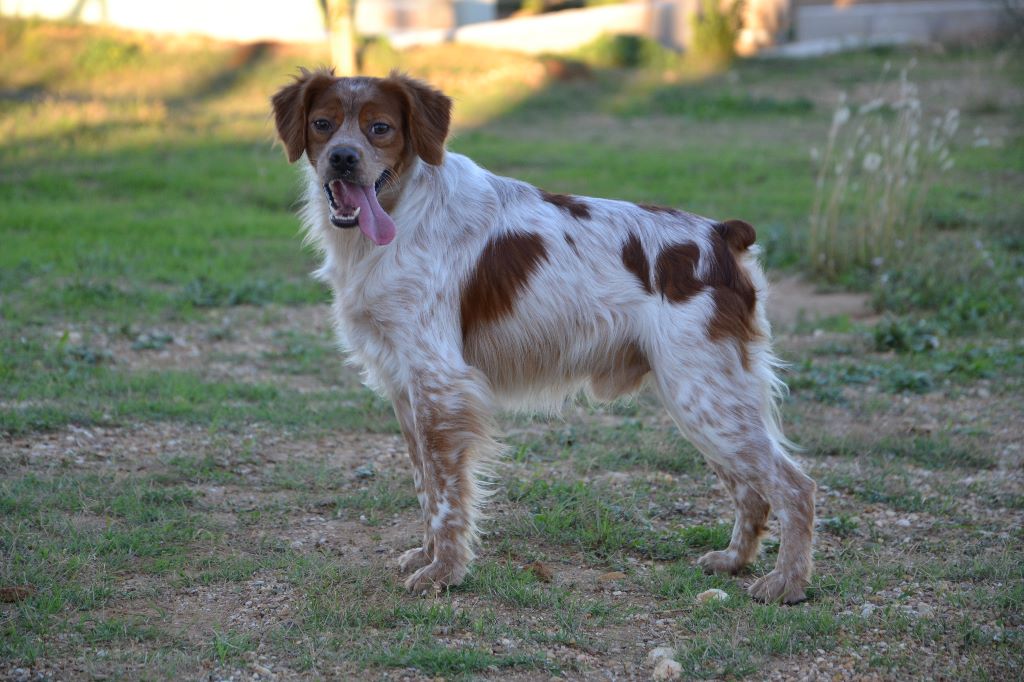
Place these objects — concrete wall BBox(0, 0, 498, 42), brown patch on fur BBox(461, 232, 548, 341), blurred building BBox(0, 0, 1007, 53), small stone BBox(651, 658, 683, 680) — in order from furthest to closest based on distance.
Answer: blurred building BBox(0, 0, 1007, 53) < concrete wall BBox(0, 0, 498, 42) < brown patch on fur BBox(461, 232, 548, 341) < small stone BBox(651, 658, 683, 680)

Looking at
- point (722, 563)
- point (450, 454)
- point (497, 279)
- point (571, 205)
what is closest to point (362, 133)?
point (497, 279)

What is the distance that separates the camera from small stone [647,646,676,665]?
360 cm

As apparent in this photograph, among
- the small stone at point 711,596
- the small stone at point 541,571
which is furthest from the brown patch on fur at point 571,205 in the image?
the small stone at point 711,596

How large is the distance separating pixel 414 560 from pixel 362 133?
163 cm

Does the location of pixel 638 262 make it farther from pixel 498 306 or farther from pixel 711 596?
pixel 711 596

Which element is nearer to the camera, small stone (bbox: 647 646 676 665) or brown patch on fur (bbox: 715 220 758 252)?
small stone (bbox: 647 646 676 665)

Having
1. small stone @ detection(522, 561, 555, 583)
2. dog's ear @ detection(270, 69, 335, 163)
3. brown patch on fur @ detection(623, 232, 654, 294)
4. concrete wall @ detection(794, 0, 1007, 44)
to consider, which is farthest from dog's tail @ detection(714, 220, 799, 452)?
concrete wall @ detection(794, 0, 1007, 44)

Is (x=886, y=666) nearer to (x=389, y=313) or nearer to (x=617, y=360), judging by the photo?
(x=617, y=360)

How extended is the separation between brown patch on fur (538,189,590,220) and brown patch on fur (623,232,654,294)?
0.22m

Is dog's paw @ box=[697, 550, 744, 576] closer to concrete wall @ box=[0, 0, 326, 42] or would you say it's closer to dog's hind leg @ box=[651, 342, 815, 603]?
dog's hind leg @ box=[651, 342, 815, 603]

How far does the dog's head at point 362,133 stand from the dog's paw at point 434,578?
47.7 inches

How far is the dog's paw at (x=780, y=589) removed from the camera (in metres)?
4.05

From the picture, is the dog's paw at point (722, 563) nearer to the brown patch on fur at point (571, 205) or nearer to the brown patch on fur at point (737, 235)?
the brown patch on fur at point (737, 235)

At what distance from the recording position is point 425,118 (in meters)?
4.32
